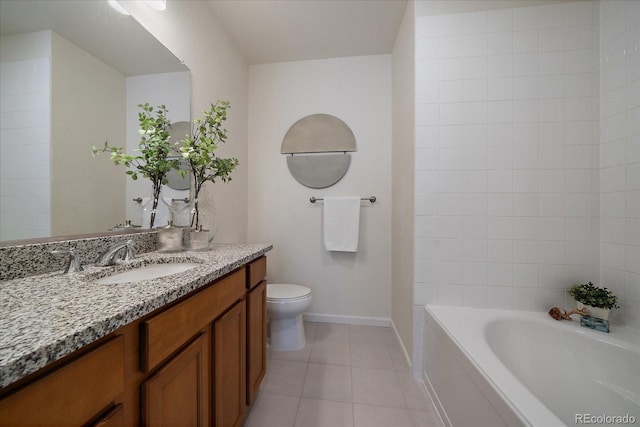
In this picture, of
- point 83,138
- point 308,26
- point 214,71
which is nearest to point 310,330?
point 83,138

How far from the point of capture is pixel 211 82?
5.07 ft

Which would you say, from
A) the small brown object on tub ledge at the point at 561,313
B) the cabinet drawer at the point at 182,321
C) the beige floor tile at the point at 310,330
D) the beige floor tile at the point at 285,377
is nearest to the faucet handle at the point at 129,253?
the cabinet drawer at the point at 182,321

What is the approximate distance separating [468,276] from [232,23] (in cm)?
230

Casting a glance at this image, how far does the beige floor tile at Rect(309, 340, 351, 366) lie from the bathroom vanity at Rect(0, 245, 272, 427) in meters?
0.65

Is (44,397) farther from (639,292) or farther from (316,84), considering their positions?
(316,84)

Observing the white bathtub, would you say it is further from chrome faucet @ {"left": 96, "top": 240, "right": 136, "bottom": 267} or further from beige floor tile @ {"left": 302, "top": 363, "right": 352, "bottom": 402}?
chrome faucet @ {"left": 96, "top": 240, "right": 136, "bottom": 267}

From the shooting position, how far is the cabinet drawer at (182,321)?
1.73 ft

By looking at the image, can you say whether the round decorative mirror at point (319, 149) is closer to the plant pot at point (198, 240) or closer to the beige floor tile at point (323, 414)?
the plant pot at point (198, 240)

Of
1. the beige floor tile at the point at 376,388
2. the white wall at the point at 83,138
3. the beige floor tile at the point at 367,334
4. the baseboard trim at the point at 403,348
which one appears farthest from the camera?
the beige floor tile at the point at 367,334

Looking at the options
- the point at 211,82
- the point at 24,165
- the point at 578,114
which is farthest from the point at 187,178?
the point at 578,114

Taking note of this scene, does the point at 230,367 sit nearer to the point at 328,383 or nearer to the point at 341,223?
the point at 328,383

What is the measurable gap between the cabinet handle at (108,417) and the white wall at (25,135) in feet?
2.05

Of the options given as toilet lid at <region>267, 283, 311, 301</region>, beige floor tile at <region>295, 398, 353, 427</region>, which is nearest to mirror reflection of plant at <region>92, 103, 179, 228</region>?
toilet lid at <region>267, 283, 311, 301</region>

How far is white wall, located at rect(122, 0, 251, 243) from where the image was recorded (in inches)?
47.8
